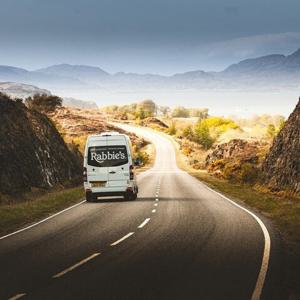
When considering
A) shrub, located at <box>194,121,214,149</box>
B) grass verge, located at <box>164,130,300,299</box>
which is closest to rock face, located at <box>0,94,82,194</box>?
grass verge, located at <box>164,130,300,299</box>

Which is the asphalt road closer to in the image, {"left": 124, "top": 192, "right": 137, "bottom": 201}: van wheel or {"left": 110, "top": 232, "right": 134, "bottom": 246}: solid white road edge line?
Answer: {"left": 110, "top": 232, "right": 134, "bottom": 246}: solid white road edge line

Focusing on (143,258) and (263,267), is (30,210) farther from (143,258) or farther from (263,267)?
(263,267)

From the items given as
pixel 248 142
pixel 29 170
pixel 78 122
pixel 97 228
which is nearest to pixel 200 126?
pixel 78 122

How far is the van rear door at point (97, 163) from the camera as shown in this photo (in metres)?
26.1

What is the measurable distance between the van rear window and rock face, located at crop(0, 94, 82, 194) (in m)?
4.20

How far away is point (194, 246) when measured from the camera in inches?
508

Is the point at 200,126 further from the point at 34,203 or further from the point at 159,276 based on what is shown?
the point at 159,276

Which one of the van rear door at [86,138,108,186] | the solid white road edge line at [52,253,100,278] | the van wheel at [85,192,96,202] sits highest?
the solid white road edge line at [52,253,100,278]

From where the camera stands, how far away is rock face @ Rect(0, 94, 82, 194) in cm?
2789

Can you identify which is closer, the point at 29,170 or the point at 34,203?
the point at 34,203

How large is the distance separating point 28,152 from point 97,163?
6.58m

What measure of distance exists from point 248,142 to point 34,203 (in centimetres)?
4428

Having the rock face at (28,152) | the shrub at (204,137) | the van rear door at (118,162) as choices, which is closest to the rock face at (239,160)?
the rock face at (28,152)

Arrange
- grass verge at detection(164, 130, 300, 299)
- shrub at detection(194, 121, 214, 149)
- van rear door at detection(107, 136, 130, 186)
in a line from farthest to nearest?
shrub at detection(194, 121, 214, 149), van rear door at detection(107, 136, 130, 186), grass verge at detection(164, 130, 300, 299)
